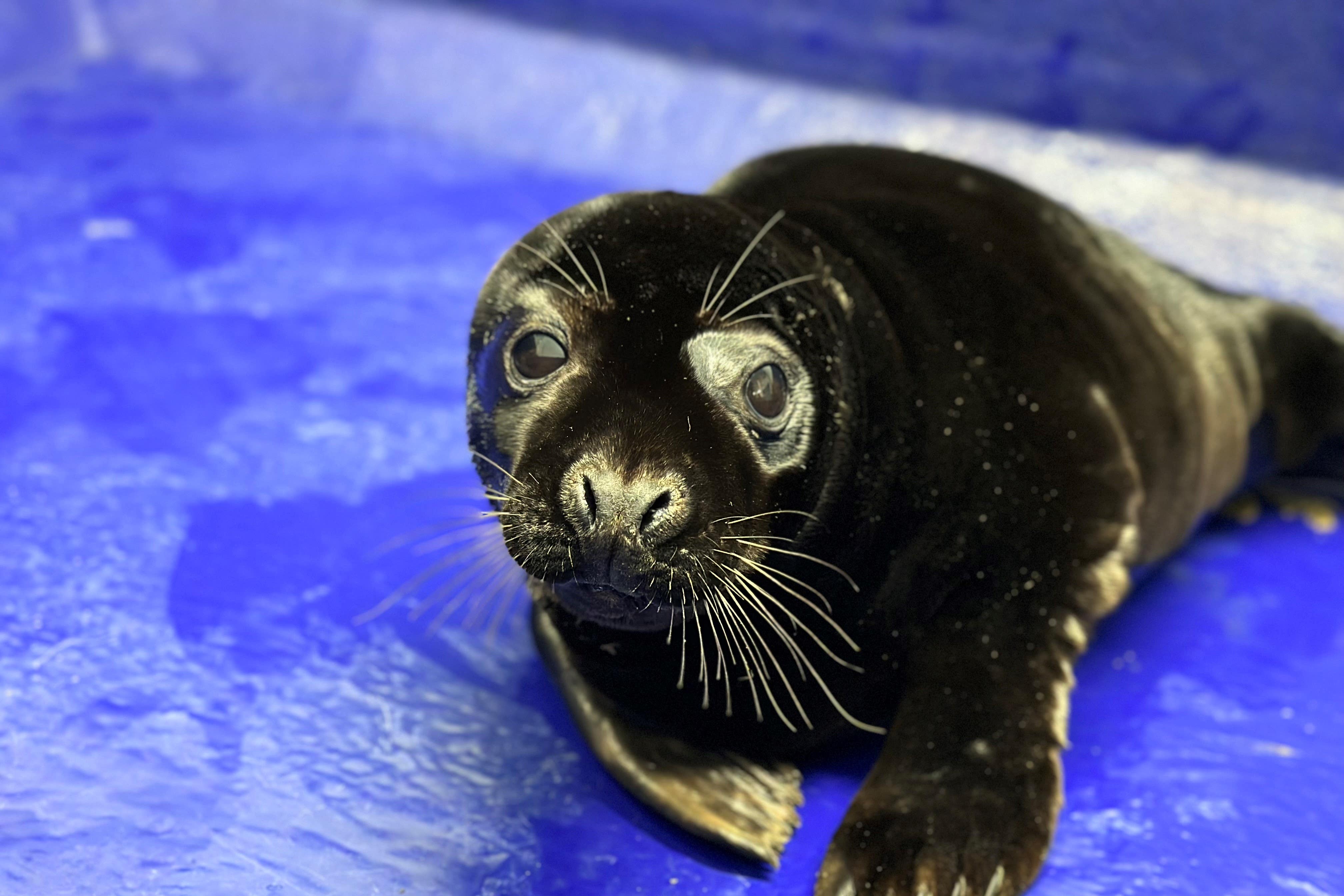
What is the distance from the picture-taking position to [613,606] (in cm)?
204

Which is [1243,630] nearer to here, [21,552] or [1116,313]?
[1116,313]

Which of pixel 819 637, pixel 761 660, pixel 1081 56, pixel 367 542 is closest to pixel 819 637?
pixel 819 637

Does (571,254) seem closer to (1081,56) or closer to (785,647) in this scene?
(785,647)

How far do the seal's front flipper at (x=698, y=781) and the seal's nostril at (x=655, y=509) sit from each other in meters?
0.66

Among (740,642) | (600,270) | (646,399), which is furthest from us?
(740,642)

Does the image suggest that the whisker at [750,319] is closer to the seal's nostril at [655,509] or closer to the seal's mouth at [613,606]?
the seal's nostril at [655,509]

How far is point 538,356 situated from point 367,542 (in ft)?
3.81

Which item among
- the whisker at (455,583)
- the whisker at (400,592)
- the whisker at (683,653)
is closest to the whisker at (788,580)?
the whisker at (683,653)

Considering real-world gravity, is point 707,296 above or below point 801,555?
above

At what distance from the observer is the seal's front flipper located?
227 centimetres

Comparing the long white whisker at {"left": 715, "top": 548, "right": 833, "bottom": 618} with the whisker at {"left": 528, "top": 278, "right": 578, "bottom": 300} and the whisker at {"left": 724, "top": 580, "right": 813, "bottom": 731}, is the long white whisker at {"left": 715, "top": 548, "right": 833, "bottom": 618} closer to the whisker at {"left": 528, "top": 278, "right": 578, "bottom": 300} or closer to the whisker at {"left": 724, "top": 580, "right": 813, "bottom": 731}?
the whisker at {"left": 724, "top": 580, "right": 813, "bottom": 731}

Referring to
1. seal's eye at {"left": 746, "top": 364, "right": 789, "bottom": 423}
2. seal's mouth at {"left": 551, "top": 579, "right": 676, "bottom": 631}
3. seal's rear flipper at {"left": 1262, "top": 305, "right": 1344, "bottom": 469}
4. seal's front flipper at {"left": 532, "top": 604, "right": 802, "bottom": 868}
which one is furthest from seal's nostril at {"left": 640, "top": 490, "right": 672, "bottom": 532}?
seal's rear flipper at {"left": 1262, "top": 305, "right": 1344, "bottom": 469}

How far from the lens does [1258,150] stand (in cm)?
515

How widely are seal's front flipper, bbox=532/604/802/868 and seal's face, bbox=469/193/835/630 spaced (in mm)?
352
